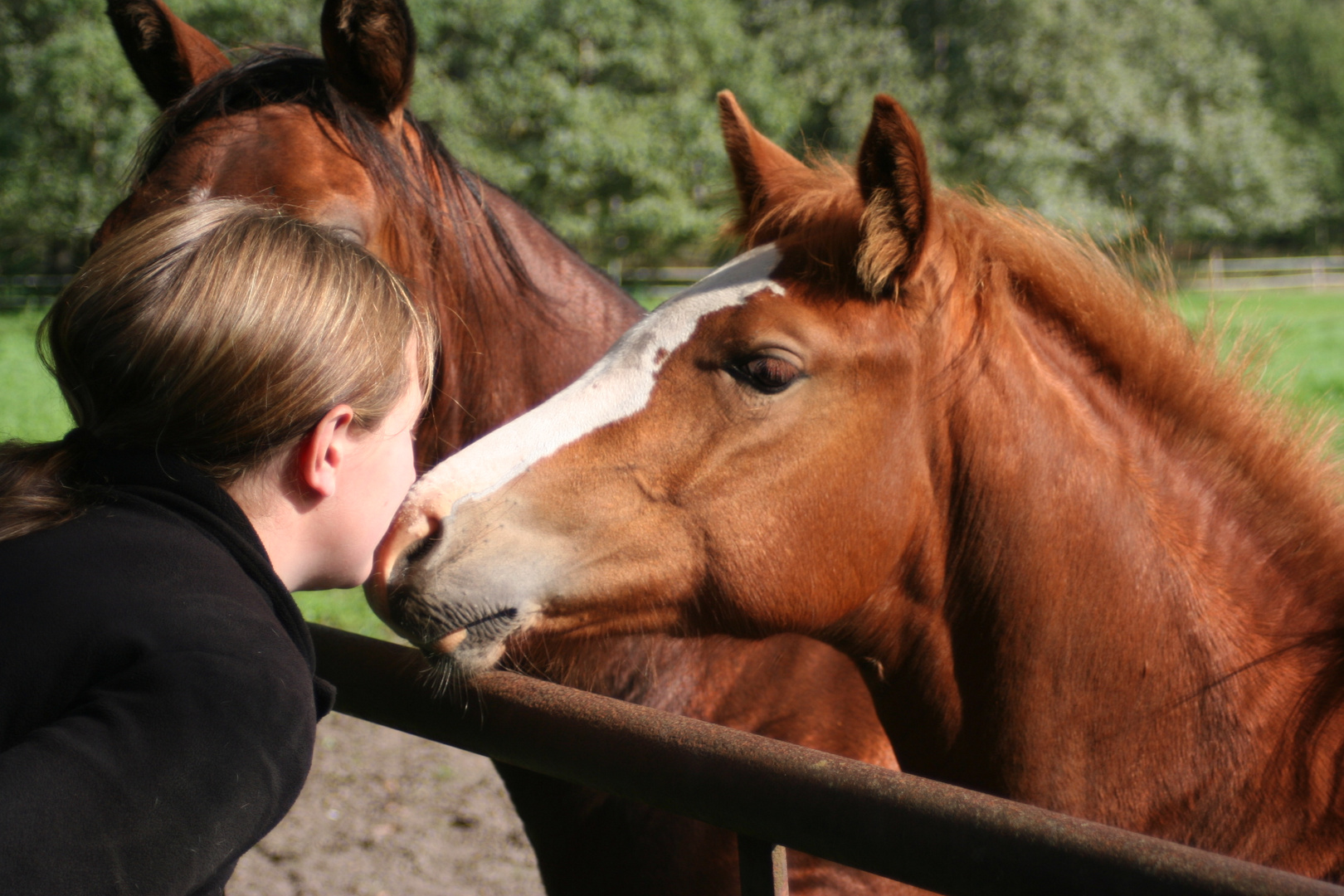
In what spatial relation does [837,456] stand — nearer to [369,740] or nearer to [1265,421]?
[1265,421]

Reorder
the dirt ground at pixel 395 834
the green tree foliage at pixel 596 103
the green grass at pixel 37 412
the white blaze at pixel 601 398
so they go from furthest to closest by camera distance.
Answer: the green tree foliage at pixel 596 103
the green grass at pixel 37 412
the dirt ground at pixel 395 834
the white blaze at pixel 601 398

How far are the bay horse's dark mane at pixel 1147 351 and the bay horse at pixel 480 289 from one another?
0.78 metres

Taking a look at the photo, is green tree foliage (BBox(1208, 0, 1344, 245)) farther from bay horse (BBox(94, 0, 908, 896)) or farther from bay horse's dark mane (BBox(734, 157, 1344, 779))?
bay horse (BBox(94, 0, 908, 896))

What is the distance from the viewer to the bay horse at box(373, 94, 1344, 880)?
1.56 m

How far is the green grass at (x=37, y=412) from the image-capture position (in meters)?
5.92

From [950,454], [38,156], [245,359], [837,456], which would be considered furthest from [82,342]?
[38,156]

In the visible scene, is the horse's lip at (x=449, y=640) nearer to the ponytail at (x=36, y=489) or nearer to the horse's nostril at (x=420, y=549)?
the horse's nostril at (x=420, y=549)

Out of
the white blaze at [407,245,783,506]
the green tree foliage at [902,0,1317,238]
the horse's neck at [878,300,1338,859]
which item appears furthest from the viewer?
the green tree foliage at [902,0,1317,238]

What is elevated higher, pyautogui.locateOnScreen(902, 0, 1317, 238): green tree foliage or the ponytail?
the ponytail

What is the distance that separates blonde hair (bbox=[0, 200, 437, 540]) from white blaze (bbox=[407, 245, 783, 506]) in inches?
14.0

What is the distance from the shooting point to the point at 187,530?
3.62 ft

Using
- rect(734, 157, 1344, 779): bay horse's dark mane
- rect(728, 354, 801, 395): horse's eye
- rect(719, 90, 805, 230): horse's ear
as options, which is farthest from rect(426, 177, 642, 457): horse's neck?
rect(728, 354, 801, 395): horse's eye

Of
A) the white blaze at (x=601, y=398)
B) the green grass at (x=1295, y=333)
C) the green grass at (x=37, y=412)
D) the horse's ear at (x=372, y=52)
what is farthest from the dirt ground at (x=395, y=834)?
the green grass at (x=1295, y=333)

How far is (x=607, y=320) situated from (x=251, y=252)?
1.32 metres
